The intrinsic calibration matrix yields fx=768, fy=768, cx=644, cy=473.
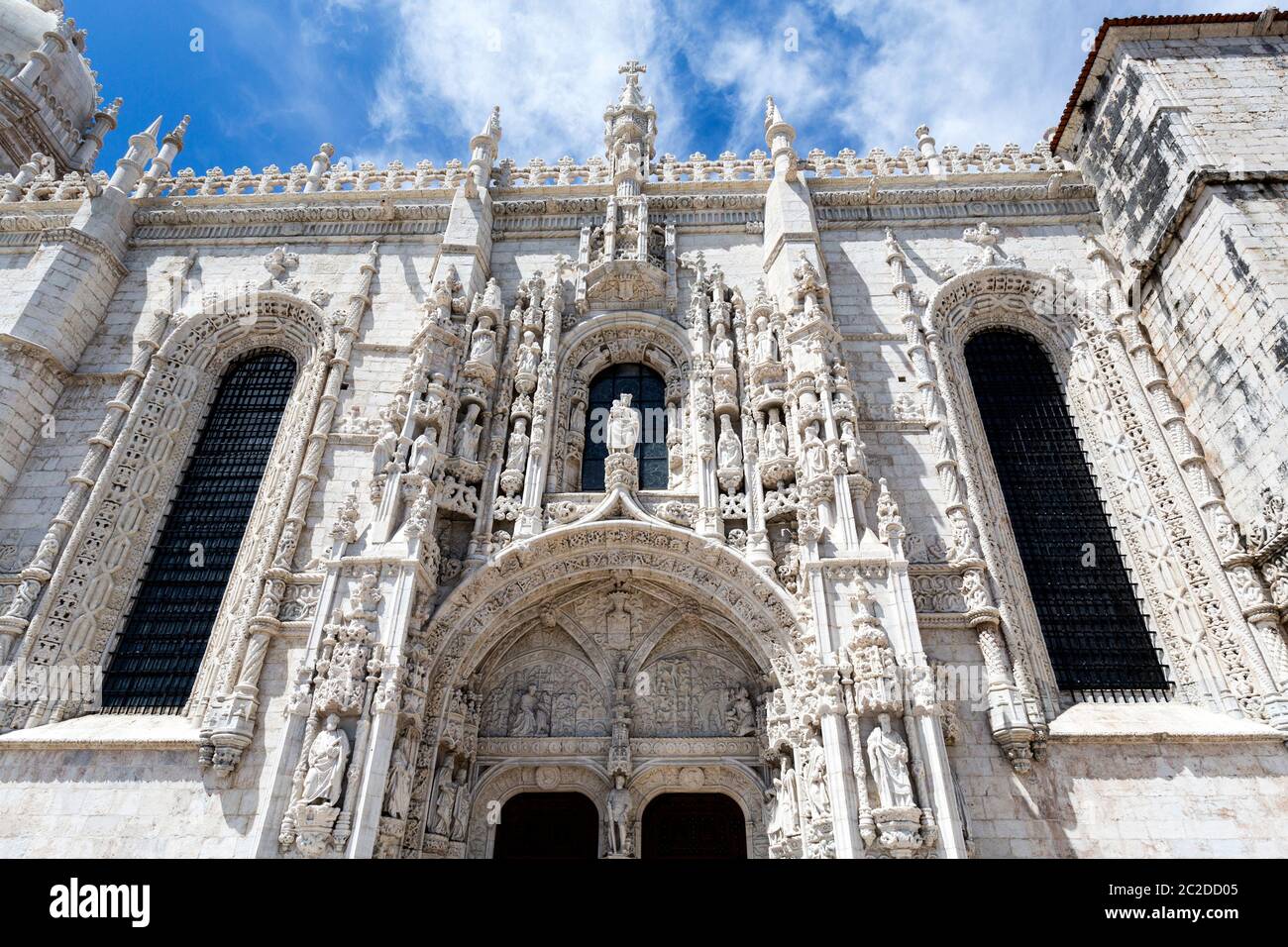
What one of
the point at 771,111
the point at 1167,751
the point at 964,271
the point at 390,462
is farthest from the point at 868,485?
the point at 771,111

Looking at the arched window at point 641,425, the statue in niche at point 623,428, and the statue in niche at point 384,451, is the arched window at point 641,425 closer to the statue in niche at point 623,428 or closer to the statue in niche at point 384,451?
the statue in niche at point 623,428

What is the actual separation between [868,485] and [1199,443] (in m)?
4.98

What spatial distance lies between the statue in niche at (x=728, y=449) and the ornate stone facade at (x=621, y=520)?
0.23ft

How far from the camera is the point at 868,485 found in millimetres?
10250

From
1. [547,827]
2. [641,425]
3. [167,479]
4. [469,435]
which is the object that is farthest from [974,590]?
[167,479]

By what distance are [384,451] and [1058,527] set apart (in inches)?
392

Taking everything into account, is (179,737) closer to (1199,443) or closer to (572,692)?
(572,692)

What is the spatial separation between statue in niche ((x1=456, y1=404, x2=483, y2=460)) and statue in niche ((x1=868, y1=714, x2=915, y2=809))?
22.0ft

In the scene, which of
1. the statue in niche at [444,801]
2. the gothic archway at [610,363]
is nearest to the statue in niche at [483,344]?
the gothic archway at [610,363]

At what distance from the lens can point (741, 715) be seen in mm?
10312

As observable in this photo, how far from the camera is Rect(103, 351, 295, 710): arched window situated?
35.8ft

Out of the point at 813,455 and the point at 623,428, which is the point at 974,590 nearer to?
the point at 813,455

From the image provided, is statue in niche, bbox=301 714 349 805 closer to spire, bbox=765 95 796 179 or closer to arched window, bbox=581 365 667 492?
arched window, bbox=581 365 667 492

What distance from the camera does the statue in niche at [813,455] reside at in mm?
10289
